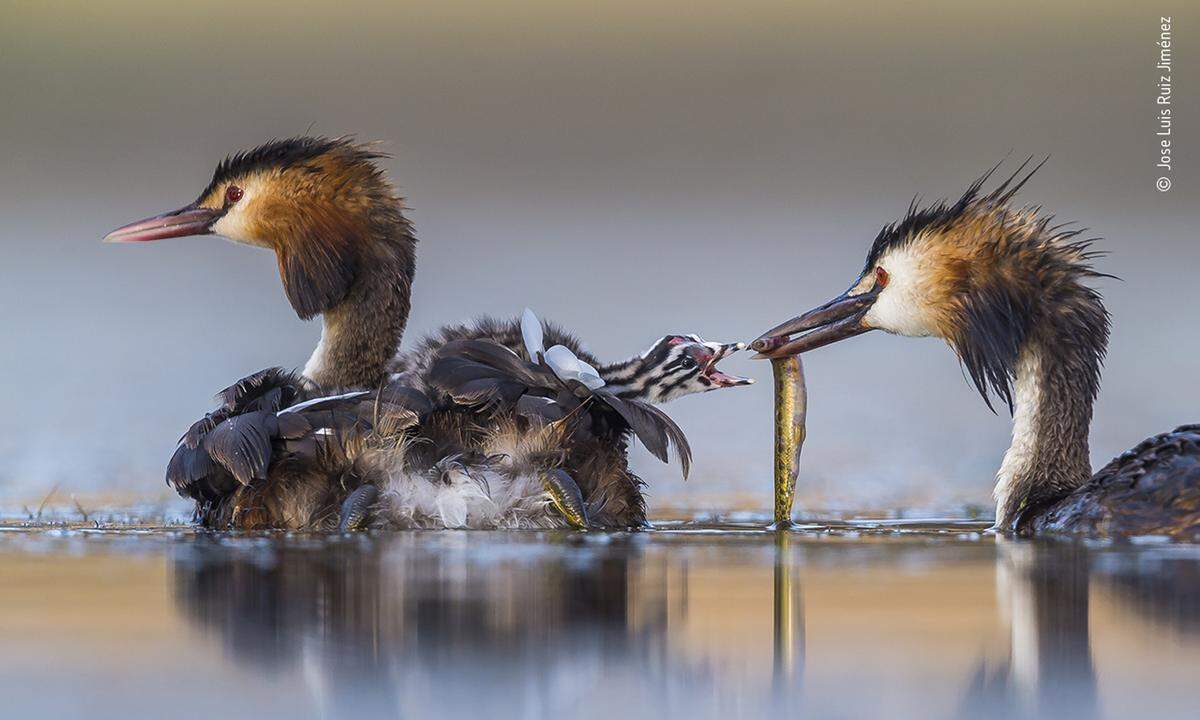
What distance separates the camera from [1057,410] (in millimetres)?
5535

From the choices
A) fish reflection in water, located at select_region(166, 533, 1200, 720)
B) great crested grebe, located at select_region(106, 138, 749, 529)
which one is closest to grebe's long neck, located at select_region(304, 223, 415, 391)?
great crested grebe, located at select_region(106, 138, 749, 529)

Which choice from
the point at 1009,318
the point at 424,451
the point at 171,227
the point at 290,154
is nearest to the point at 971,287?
the point at 1009,318

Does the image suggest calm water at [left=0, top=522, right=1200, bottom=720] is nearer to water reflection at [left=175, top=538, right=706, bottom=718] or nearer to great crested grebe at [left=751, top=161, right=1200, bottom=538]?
water reflection at [left=175, top=538, right=706, bottom=718]

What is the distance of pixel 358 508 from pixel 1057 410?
2.12 meters

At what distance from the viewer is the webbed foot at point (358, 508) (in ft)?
16.1

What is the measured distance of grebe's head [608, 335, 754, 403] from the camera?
19.2 feet

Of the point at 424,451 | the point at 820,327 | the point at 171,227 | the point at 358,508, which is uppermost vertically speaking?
the point at 171,227

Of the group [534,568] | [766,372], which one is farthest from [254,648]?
[766,372]

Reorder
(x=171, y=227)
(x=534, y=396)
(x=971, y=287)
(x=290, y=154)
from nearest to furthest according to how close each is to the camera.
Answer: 1. (x=534, y=396)
2. (x=971, y=287)
3. (x=290, y=154)
4. (x=171, y=227)

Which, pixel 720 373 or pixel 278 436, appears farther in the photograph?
pixel 720 373

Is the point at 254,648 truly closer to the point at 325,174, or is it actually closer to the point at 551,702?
the point at 551,702

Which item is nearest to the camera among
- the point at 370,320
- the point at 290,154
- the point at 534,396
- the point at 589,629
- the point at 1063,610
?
the point at 589,629

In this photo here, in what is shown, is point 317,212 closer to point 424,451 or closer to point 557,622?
point 424,451

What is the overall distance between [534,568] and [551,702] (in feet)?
4.99
